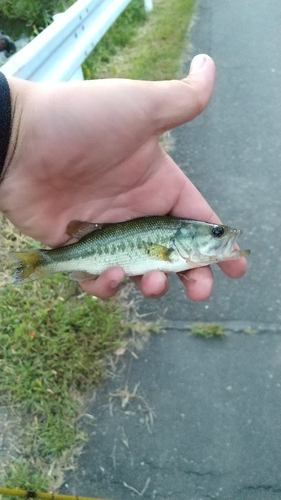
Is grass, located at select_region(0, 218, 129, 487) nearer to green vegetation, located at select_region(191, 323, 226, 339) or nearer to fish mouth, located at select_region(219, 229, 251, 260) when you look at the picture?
green vegetation, located at select_region(191, 323, 226, 339)

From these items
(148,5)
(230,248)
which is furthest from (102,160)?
(148,5)

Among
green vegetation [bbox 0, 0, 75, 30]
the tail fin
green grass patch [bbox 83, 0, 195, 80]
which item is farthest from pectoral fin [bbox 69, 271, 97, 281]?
green vegetation [bbox 0, 0, 75, 30]

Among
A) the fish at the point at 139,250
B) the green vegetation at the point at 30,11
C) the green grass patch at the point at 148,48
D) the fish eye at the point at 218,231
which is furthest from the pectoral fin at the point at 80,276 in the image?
the green vegetation at the point at 30,11

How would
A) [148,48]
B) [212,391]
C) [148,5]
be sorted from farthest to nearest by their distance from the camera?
[148,5], [148,48], [212,391]

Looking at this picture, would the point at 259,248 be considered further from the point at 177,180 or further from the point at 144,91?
the point at 144,91

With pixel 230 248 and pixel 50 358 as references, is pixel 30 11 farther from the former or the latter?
pixel 230 248

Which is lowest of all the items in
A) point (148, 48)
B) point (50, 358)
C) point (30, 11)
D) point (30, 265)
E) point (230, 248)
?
point (50, 358)
